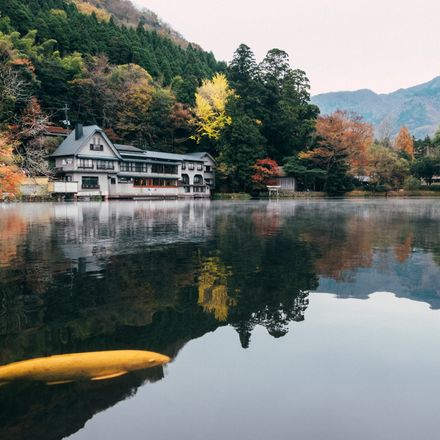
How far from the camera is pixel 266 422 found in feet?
9.27

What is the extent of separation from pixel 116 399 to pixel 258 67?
67464 mm

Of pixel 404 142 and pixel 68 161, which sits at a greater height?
pixel 404 142

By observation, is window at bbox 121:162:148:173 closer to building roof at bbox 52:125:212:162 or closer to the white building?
the white building

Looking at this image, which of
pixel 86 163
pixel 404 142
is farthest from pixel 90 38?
pixel 404 142

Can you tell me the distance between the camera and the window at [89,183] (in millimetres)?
47522

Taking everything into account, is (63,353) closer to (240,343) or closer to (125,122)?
(240,343)

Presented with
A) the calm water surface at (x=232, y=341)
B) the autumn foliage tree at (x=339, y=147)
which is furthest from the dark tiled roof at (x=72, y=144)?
the calm water surface at (x=232, y=341)

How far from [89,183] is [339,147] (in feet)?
113

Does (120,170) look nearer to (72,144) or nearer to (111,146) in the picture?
(111,146)

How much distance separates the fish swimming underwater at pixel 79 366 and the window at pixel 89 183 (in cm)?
4635

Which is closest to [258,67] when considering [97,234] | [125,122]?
[125,122]

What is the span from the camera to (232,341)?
14.4 feet

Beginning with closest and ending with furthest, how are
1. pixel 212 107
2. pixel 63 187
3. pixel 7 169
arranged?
pixel 7 169
pixel 63 187
pixel 212 107

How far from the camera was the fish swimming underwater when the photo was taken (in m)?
3.40
